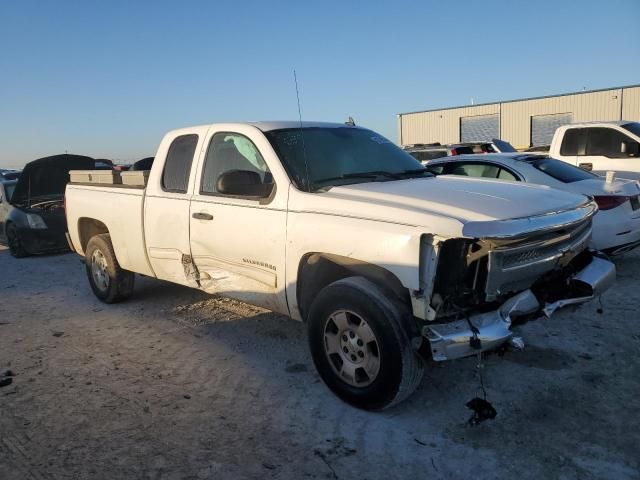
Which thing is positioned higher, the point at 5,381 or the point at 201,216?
the point at 201,216

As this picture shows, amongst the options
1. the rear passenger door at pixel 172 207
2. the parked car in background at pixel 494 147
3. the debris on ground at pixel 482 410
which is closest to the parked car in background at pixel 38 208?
the rear passenger door at pixel 172 207

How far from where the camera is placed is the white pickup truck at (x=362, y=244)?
3254 millimetres

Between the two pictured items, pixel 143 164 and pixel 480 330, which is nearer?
pixel 480 330

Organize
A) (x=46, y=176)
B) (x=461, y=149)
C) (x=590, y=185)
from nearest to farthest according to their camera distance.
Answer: (x=590, y=185) → (x=46, y=176) → (x=461, y=149)

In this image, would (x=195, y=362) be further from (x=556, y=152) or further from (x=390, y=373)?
(x=556, y=152)

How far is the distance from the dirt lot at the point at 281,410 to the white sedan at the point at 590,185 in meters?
0.91

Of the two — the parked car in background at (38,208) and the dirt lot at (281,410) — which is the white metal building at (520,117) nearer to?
the parked car in background at (38,208)

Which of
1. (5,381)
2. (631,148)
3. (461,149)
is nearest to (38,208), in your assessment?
(5,381)

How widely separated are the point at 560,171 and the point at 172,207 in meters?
4.95

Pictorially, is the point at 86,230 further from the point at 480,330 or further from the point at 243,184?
the point at 480,330

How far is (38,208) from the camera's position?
10.9 m

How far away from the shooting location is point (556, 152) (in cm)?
1018

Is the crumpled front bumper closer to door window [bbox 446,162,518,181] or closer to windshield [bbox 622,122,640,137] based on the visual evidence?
door window [bbox 446,162,518,181]

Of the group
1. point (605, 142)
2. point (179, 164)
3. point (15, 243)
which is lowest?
point (15, 243)
